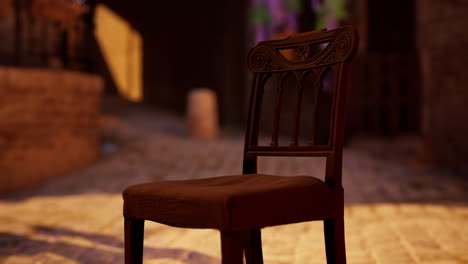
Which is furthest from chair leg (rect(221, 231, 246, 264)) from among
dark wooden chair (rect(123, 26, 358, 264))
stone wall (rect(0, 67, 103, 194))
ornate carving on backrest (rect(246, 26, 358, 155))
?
stone wall (rect(0, 67, 103, 194))

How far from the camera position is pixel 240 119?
41.5 ft

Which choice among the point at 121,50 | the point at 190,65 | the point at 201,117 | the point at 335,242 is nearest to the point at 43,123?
the point at 201,117

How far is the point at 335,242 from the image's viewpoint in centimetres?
173

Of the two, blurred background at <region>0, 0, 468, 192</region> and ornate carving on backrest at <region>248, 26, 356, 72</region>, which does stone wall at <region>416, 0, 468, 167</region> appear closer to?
blurred background at <region>0, 0, 468, 192</region>

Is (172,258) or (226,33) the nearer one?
(172,258)

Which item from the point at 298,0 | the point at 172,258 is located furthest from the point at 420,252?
the point at 298,0

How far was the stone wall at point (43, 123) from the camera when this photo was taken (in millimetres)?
5406

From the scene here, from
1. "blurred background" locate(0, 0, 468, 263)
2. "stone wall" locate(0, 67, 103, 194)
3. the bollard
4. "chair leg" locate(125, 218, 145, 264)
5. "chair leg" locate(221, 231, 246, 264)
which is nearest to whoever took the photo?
"chair leg" locate(221, 231, 246, 264)

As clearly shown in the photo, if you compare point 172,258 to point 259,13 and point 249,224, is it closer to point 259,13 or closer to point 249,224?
point 249,224

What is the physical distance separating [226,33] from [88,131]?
667cm

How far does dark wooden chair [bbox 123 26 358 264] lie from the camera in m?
1.46

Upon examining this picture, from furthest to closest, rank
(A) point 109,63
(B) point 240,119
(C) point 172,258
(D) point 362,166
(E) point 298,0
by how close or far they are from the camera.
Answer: (A) point 109,63, (B) point 240,119, (E) point 298,0, (D) point 362,166, (C) point 172,258

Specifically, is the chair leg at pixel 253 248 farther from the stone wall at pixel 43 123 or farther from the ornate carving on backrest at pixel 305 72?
the stone wall at pixel 43 123

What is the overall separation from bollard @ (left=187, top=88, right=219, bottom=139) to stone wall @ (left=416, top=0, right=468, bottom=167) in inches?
150
